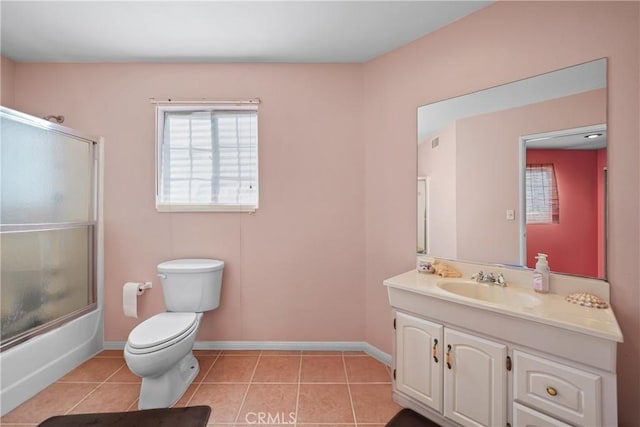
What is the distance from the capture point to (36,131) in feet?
5.82

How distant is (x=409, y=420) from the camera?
4.62 ft

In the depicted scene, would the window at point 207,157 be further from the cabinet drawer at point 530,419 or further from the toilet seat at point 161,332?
the cabinet drawer at point 530,419

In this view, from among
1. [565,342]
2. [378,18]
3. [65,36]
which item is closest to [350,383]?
[565,342]

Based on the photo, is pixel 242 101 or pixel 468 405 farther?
pixel 242 101

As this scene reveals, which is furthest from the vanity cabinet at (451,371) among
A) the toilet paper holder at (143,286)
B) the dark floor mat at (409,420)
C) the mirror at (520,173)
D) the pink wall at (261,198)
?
the toilet paper holder at (143,286)

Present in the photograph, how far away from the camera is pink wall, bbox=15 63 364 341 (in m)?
2.11

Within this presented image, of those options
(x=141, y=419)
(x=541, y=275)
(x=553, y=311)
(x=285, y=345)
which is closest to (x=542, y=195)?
(x=541, y=275)

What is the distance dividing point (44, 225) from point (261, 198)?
1.53 meters

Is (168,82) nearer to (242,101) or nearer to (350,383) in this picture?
(242,101)

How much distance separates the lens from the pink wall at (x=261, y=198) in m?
2.11

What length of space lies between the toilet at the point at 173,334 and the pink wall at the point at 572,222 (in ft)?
6.93

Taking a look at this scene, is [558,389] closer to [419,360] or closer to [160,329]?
[419,360]

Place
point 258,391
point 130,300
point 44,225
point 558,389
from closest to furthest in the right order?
point 558,389
point 258,391
point 44,225
point 130,300

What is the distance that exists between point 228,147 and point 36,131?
1271 millimetres
